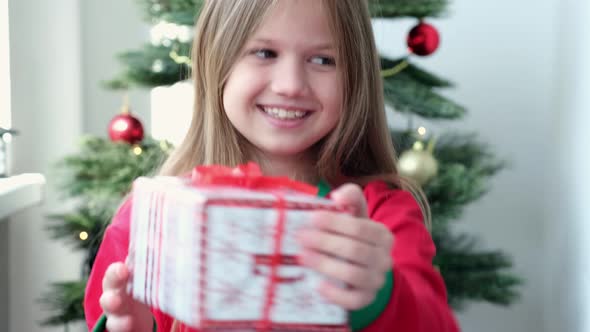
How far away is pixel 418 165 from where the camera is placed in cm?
177

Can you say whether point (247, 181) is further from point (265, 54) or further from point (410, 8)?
point (410, 8)

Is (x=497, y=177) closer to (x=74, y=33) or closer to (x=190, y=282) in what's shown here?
(x=74, y=33)

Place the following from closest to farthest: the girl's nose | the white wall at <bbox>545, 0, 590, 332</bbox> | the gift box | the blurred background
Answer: the gift box
the girl's nose
the white wall at <bbox>545, 0, 590, 332</bbox>
the blurred background

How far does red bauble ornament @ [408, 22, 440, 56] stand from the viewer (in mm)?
1842

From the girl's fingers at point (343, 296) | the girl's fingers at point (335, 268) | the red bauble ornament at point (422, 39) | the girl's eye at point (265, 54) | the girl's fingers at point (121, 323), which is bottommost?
the girl's fingers at point (121, 323)

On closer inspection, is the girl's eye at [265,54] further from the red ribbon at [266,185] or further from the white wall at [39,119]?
the white wall at [39,119]

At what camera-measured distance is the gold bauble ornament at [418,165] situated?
176 centimetres

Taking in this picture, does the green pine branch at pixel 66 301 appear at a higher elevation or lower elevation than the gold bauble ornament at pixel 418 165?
lower

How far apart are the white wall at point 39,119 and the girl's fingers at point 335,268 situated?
144 centimetres

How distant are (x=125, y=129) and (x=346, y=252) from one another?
1311mm

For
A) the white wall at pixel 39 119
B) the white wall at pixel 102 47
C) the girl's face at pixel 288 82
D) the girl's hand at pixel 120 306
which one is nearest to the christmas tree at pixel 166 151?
the white wall at pixel 39 119

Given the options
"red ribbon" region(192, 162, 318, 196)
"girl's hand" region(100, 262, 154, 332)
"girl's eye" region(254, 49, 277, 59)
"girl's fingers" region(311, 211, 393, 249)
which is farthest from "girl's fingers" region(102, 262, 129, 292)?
"girl's eye" region(254, 49, 277, 59)

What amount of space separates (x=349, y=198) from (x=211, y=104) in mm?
475

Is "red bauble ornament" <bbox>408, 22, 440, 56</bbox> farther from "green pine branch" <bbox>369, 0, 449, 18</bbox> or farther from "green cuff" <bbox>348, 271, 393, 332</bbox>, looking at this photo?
"green cuff" <bbox>348, 271, 393, 332</bbox>
